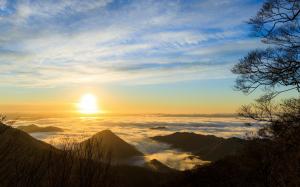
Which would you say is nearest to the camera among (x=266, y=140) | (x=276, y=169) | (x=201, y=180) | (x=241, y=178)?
(x=266, y=140)

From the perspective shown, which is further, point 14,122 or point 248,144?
point 248,144

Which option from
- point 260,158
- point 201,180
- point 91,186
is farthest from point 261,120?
point 201,180

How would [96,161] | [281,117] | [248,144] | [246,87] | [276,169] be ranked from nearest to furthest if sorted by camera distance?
1. [96,161]
2. [281,117]
3. [246,87]
4. [276,169]
5. [248,144]

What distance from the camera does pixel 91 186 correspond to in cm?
1373

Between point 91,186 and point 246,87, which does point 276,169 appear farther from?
point 91,186

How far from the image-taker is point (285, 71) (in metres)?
15.7

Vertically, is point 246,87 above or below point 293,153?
above

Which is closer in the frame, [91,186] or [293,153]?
[91,186]

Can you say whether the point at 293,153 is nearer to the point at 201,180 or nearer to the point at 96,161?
the point at 96,161

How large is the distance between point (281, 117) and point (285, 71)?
1949 mm

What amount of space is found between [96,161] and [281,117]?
778 centimetres

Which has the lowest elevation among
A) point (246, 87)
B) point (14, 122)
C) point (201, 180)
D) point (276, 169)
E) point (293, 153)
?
point (201, 180)

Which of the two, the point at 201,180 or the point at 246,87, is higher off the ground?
the point at 246,87

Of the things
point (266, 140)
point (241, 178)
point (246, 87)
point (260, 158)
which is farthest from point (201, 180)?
point (246, 87)
